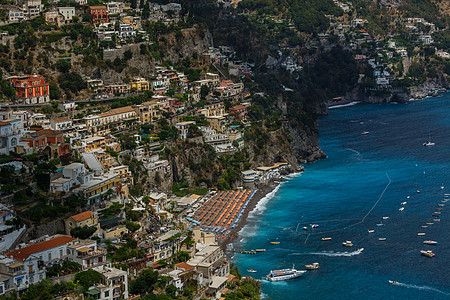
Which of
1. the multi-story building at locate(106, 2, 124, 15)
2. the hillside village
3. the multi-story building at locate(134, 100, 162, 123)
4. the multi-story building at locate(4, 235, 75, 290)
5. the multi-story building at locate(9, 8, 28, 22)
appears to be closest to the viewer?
the multi-story building at locate(4, 235, 75, 290)

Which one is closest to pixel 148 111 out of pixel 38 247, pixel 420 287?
pixel 38 247

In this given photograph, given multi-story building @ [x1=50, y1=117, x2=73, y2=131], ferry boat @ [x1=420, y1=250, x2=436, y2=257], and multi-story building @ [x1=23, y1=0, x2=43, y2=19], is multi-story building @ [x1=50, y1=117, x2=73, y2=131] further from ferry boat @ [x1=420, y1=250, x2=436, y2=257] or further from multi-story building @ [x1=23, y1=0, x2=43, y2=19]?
ferry boat @ [x1=420, y1=250, x2=436, y2=257]

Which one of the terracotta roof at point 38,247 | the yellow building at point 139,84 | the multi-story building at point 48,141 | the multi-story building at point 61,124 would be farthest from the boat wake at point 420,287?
the yellow building at point 139,84

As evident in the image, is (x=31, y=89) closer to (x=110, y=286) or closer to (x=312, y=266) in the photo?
(x=110, y=286)

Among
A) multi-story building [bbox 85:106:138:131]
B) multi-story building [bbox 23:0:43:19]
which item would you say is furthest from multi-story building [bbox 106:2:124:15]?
multi-story building [bbox 85:106:138:131]

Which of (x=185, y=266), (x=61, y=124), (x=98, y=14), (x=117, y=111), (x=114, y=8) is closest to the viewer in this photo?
(x=185, y=266)

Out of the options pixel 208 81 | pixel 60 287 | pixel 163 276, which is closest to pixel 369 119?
pixel 208 81
